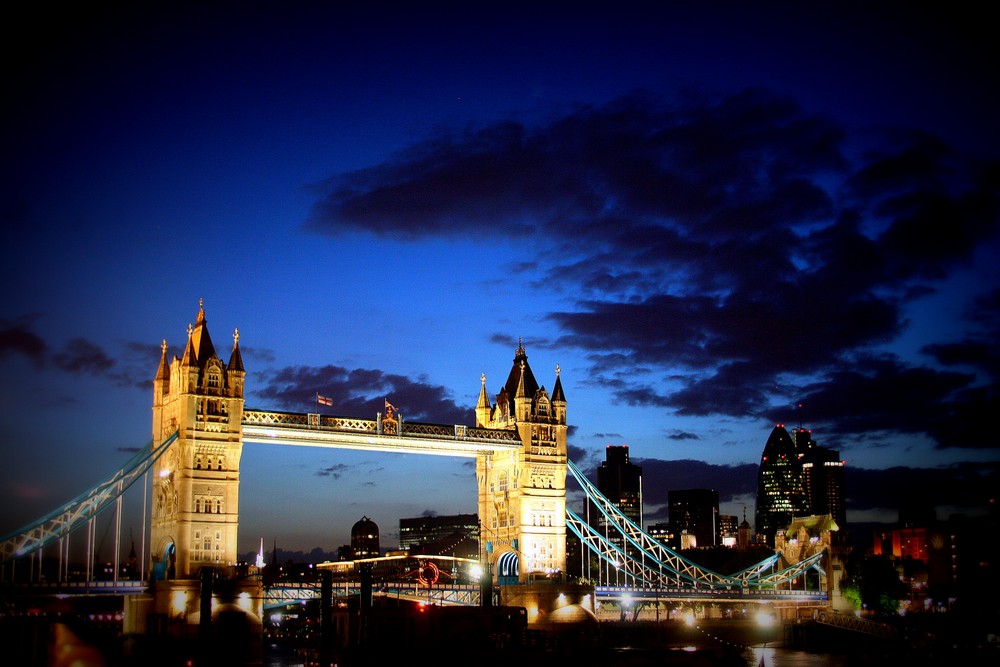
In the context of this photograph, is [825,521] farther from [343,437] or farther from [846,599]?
[343,437]

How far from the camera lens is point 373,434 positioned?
87562mm

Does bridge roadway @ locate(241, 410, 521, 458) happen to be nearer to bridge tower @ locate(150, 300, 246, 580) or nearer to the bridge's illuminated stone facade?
the bridge's illuminated stone facade

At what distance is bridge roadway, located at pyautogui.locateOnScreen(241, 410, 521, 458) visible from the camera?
8381 cm

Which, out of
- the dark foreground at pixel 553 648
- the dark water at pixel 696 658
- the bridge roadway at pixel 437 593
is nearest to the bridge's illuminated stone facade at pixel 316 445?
the bridge roadway at pixel 437 593

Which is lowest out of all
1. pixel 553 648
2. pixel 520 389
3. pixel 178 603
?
pixel 553 648

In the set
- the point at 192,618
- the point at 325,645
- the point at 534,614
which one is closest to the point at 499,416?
the point at 534,614

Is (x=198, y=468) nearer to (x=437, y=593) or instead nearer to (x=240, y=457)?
(x=240, y=457)

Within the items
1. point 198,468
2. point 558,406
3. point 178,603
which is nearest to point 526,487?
point 558,406

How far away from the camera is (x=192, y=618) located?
76.1 meters

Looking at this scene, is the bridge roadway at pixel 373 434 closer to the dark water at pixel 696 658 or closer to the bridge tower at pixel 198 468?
the bridge tower at pixel 198 468

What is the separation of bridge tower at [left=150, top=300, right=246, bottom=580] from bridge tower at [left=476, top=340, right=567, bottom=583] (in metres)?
23.5

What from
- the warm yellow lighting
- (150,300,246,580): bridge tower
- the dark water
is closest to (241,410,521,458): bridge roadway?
(150,300,246,580): bridge tower

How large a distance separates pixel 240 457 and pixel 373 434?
9.71 meters

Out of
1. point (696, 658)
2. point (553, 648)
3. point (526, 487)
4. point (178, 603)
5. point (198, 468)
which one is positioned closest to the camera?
point (178, 603)
